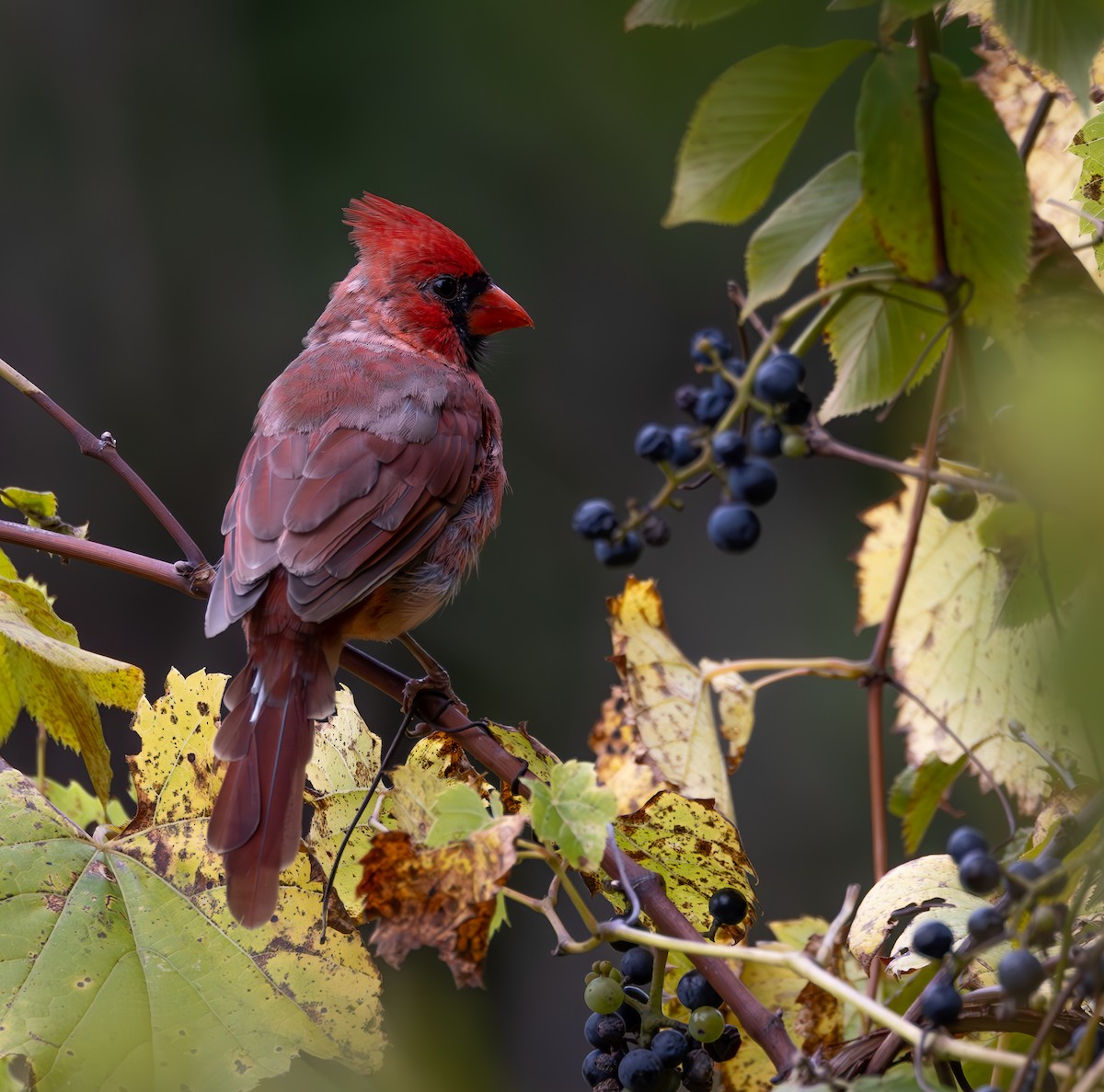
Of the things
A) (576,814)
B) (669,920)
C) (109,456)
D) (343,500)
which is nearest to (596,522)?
(576,814)

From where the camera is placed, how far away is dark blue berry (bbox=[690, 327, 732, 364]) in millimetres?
1149

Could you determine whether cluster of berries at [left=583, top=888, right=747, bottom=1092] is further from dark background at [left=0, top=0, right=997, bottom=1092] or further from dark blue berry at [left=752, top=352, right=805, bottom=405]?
dark background at [left=0, top=0, right=997, bottom=1092]

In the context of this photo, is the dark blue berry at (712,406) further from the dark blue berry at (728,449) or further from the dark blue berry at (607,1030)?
the dark blue berry at (607,1030)

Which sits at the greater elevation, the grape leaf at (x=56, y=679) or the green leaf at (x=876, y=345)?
the green leaf at (x=876, y=345)

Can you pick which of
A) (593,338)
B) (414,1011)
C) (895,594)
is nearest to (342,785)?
(895,594)

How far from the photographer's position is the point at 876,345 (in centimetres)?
123

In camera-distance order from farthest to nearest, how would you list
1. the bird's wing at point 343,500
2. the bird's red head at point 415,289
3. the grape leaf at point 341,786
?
the bird's red head at point 415,289 < the bird's wing at point 343,500 < the grape leaf at point 341,786

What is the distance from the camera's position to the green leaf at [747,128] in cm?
105

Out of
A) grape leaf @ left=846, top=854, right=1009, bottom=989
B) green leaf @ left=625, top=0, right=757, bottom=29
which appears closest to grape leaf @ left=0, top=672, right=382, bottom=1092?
grape leaf @ left=846, top=854, right=1009, bottom=989

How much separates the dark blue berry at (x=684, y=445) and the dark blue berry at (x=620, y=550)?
82 mm

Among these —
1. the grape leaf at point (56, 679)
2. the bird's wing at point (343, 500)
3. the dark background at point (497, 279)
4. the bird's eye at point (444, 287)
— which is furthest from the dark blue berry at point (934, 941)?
the dark background at point (497, 279)

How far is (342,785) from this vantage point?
1600 mm

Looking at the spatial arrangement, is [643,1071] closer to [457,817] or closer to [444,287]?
[457,817]

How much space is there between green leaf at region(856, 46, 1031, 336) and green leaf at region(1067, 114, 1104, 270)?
43 cm
